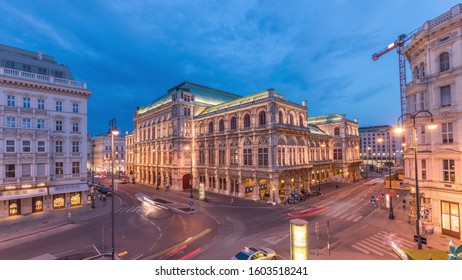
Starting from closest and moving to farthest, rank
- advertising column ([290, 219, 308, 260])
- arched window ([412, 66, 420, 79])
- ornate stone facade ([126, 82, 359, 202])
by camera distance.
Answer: advertising column ([290, 219, 308, 260]), arched window ([412, 66, 420, 79]), ornate stone facade ([126, 82, 359, 202])

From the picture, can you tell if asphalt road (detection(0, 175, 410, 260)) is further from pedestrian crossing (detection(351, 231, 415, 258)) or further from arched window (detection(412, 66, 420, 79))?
arched window (detection(412, 66, 420, 79))

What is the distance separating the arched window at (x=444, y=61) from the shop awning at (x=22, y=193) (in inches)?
1900

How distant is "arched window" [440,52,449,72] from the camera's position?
2006cm

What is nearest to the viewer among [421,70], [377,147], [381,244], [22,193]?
[381,244]

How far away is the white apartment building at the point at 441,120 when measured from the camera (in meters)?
19.0

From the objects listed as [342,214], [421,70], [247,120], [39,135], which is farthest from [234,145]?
[39,135]

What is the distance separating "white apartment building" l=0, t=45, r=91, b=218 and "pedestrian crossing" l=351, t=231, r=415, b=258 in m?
36.4

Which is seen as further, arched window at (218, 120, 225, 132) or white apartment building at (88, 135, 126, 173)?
white apartment building at (88, 135, 126, 173)

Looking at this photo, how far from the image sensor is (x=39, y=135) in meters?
30.2


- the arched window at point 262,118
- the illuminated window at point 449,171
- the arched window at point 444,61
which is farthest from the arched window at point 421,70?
the arched window at point 262,118

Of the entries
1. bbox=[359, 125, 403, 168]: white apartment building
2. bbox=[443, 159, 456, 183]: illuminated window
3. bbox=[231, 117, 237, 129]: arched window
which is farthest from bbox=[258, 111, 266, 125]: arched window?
bbox=[359, 125, 403, 168]: white apartment building

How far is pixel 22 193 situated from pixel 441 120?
47.7 metres

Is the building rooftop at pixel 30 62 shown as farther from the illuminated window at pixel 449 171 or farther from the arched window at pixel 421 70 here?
the illuminated window at pixel 449 171

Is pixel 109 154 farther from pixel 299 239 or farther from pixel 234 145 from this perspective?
pixel 299 239
